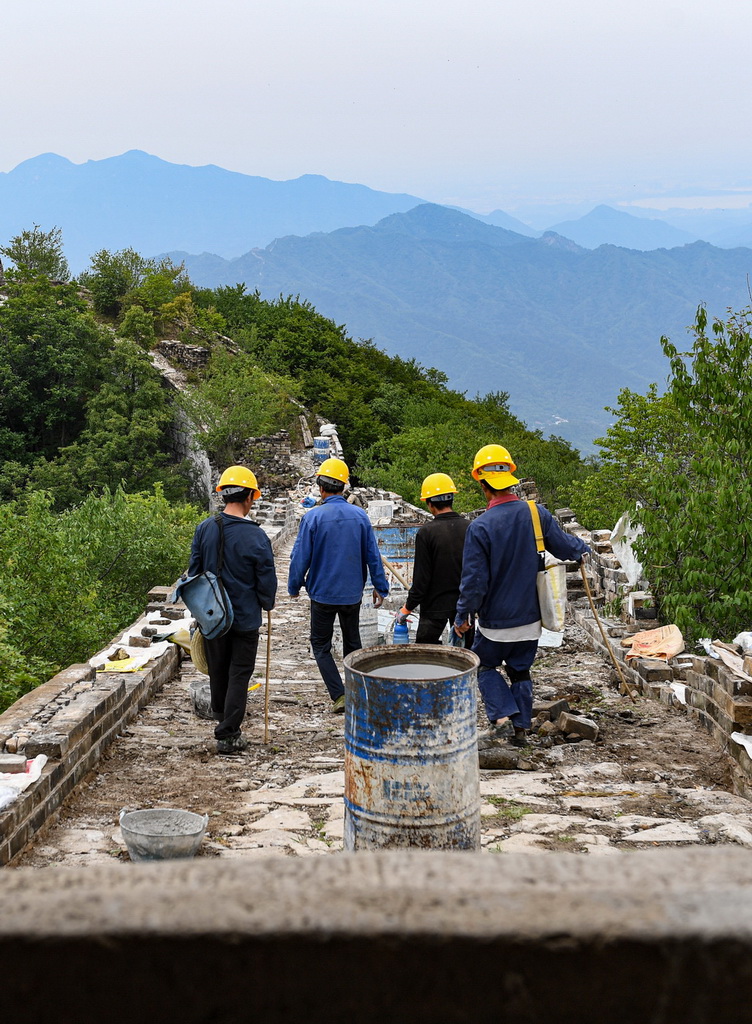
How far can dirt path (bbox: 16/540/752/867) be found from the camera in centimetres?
386

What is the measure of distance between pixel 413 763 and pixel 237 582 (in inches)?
89.3

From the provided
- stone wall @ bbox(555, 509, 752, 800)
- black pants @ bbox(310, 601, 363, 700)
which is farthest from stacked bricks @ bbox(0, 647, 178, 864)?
stone wall @ bbox(555, 509, 752, 800)

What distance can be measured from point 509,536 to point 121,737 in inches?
98.2

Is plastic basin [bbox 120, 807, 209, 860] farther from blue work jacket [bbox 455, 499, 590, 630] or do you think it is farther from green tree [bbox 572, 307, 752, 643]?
green tree [bbox 572, 307, 752, 643]

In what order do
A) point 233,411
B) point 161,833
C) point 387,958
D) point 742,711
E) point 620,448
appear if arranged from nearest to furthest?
1. point 387,958
2. point 161,833
3. point 742,711
4. point 620,448
5. point 233,411

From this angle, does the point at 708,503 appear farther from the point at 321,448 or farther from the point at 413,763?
the point at 321,448

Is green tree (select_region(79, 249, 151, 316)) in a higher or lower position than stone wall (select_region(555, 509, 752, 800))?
higher

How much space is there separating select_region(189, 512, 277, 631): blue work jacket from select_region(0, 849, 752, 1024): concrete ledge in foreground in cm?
389

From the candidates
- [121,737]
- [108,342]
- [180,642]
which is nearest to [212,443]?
[108,342]

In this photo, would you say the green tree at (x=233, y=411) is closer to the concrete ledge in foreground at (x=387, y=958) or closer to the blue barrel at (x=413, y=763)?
the blue barrel at (x=413, y=763)

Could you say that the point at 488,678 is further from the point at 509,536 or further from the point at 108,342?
the point at 108,342

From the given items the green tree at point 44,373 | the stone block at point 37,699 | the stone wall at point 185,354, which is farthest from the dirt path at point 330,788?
the stone wall at point 185,354

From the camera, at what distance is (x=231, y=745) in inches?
211

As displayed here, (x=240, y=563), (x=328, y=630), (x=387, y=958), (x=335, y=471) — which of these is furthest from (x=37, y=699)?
(x=387, y=958)
